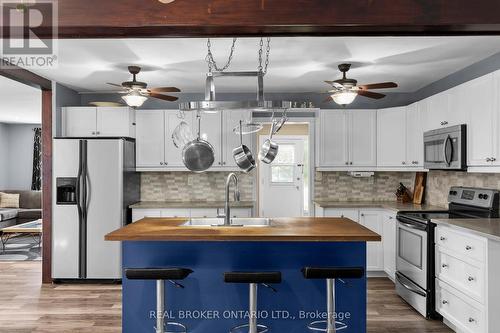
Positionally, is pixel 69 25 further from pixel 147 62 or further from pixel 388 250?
pixel 388 250

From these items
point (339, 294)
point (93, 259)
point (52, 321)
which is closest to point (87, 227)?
point (93, 259)

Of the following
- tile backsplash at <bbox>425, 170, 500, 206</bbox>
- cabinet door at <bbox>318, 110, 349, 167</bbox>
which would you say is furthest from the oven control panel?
cabinet door at <bbox>318, 110, 349, 167</bbox>

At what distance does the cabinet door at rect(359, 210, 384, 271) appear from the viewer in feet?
17.2

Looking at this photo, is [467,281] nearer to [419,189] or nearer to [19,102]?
[419,189]

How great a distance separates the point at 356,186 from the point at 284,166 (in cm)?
275

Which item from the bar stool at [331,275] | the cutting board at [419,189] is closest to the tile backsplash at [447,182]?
the cutting board at [419,189]

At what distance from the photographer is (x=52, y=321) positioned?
12.7 ft

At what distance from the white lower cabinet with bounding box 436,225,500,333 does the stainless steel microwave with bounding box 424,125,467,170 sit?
0.70 metres

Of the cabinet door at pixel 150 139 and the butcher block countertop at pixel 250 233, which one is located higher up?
the cabinet door at pixel 150 139

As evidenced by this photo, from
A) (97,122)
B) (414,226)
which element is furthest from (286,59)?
(97,122)

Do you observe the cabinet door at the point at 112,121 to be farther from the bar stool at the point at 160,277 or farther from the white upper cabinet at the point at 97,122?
the bar stool at the point at 160,277

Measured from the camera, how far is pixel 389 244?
200 inches

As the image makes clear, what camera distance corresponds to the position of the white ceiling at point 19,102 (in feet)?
18.6

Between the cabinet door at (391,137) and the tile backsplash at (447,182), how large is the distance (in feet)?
1.41
